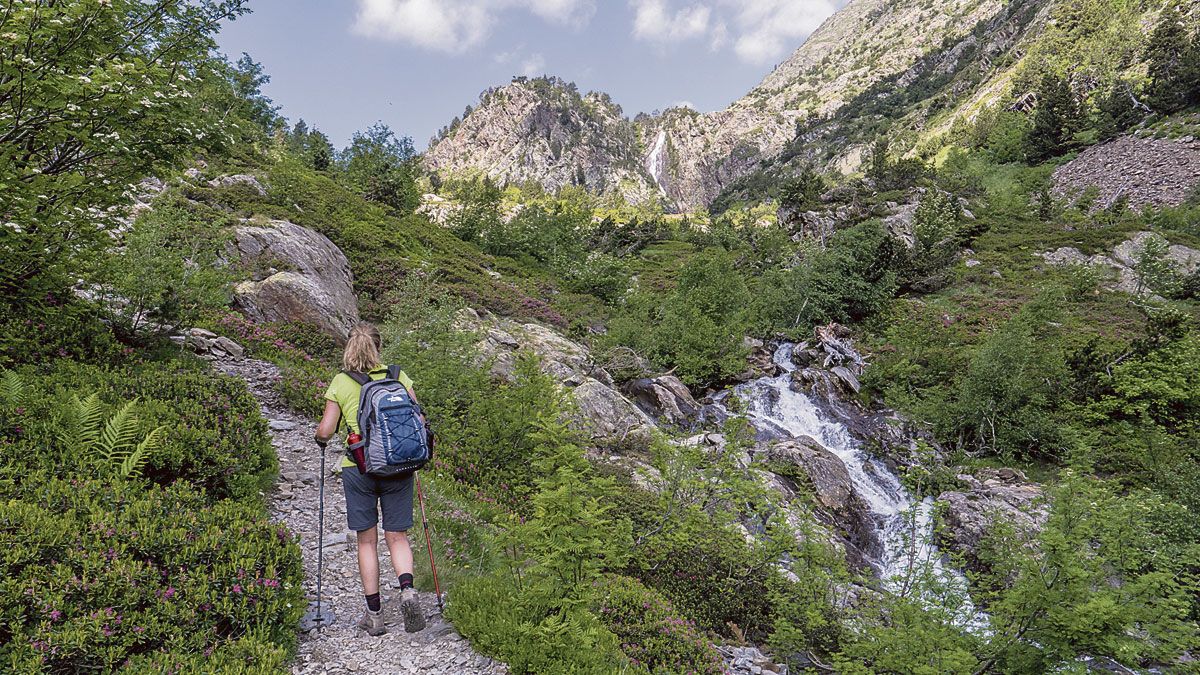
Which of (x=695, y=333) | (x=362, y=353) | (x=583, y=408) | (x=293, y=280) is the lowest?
(x=583, y=408)

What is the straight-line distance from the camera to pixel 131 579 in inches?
149

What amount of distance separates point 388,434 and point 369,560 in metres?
1.35

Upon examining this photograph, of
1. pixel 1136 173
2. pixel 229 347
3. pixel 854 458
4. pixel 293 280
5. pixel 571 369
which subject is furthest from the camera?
pixel 1136 173

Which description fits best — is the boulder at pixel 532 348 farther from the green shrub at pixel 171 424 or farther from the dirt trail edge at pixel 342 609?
the green shrub at pixel 171 424

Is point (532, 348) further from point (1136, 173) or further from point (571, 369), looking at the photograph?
point (1136, 173)

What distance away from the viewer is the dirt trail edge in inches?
171

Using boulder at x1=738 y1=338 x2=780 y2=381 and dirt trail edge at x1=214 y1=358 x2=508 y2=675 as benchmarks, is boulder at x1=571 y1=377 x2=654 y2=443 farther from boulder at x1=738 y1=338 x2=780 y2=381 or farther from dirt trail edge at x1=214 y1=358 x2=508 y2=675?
boulder at x1=738 y1=338 x2=780 y2=381

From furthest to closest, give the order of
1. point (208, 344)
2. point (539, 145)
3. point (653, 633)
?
point (539, 145)
point (208, 344)
point (653, 633)

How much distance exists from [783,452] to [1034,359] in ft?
33.7

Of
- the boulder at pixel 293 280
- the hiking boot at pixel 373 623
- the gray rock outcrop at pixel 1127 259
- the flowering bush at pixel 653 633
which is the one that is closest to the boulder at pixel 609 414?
the flowering bush at pixel 653 633

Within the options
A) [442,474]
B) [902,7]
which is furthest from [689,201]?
[442,474]

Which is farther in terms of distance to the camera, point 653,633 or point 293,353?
point 293,353

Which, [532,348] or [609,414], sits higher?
[532,348]

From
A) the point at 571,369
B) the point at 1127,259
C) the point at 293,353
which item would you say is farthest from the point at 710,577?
the point at 1127,259
